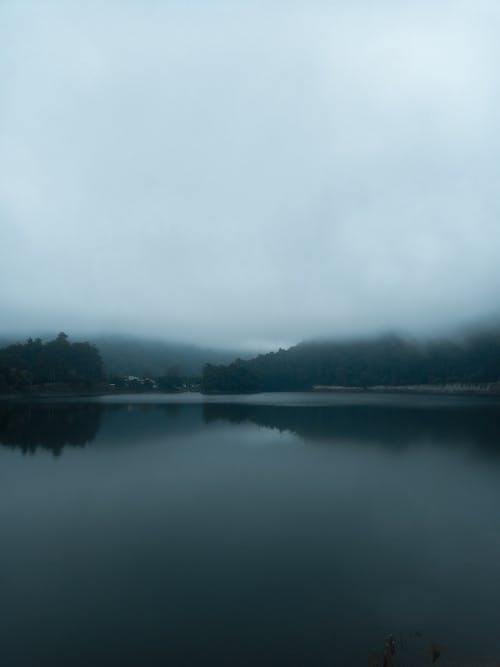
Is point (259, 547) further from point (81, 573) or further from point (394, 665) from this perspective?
point (394, 665)

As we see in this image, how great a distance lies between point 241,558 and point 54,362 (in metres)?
94.0

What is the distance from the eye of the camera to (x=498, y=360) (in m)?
125

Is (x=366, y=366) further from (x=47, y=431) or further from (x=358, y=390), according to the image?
(x=47, y=431)

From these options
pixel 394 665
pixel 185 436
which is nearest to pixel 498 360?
pixel 185 436

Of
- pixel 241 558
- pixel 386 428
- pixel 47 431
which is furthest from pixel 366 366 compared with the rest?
pixel 241 558

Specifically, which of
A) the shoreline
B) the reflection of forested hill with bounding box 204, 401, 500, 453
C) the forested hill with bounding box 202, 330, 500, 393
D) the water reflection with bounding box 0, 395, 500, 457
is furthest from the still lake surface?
the forested hill with bounding box 202, 330, 500, 393

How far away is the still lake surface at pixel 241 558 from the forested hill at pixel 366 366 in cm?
10634

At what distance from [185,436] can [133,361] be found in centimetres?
16644

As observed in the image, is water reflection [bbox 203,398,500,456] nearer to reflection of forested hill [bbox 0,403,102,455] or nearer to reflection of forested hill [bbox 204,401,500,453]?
reflection of forested hill [bbox 204,401,500,453]

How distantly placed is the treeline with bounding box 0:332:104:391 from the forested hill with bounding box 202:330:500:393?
102 feet

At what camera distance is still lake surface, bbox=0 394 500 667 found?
7582mm

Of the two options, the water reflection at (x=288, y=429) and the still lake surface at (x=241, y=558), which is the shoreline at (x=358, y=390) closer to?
the water reflection at (x=288, y=429)

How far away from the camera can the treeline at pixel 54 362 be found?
86625mm

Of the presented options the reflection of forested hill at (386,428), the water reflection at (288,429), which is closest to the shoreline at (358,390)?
the water reflection at (288,429)
